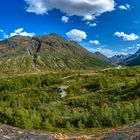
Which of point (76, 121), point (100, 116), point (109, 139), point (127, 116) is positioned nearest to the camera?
point (109, 139)

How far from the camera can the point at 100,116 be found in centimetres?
13388

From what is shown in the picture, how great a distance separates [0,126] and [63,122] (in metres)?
127

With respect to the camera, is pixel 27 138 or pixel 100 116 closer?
pixel 27 138

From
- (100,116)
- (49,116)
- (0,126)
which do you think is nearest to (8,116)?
(49,116)

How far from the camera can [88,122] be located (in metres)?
138

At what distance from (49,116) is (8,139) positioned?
13707 centimetres

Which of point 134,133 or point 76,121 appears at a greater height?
point 134,133

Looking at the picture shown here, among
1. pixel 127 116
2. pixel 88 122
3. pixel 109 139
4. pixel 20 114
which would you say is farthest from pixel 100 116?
pixel 109 139

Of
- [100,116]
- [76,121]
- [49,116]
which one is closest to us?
[100,116]

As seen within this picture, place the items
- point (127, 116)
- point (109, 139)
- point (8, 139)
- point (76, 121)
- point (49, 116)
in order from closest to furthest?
point (8, 139), point (109, 139), point (127, 116), point (76, 121), point (49, 116)

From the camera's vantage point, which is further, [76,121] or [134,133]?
[76,121]

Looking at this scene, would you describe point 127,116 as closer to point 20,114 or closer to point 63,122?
point 63,122

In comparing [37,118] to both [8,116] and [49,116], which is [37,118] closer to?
[49,116]

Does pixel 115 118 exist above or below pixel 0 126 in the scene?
below
